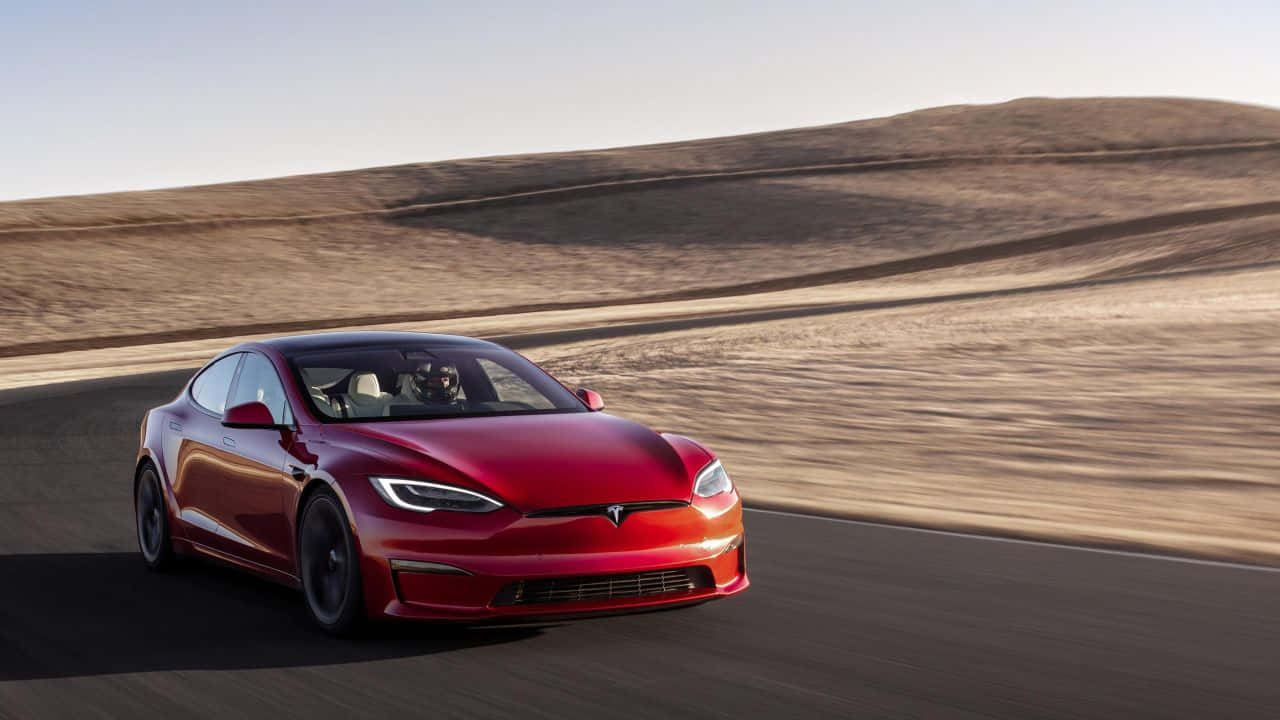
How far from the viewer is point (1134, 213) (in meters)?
56.8

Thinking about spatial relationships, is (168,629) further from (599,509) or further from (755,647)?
(755,647)

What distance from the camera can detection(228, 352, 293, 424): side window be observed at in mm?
7812

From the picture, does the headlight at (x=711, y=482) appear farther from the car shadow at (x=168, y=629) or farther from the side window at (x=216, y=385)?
the side window at (x=216, y=385)

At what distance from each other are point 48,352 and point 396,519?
32874 millimetres

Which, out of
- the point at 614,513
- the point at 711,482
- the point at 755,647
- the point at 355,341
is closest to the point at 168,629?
the point at 355,341

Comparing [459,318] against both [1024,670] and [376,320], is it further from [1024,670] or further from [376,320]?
[1024,670]

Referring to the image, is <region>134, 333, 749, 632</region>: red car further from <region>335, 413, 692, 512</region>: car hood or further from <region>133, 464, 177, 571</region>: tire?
<region>133, 464, 177, 571</region>: tire

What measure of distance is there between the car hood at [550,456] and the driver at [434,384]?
583mm

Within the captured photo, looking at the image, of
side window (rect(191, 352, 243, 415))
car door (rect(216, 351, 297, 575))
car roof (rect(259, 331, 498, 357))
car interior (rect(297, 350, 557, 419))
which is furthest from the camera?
side window (rect(191, 352, 243, 415))

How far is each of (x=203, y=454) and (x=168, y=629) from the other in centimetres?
138

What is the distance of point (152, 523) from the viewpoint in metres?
9.03

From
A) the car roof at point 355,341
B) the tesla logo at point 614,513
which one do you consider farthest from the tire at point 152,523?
the tesla logo at point 614,513

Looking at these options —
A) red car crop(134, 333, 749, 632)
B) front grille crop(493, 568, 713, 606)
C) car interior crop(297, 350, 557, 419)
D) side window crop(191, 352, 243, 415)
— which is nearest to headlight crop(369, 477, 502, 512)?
red car crop(134, 333, 749, 632)

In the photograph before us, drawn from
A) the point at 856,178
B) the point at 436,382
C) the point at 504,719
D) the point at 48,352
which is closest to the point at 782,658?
the point at 504,719
